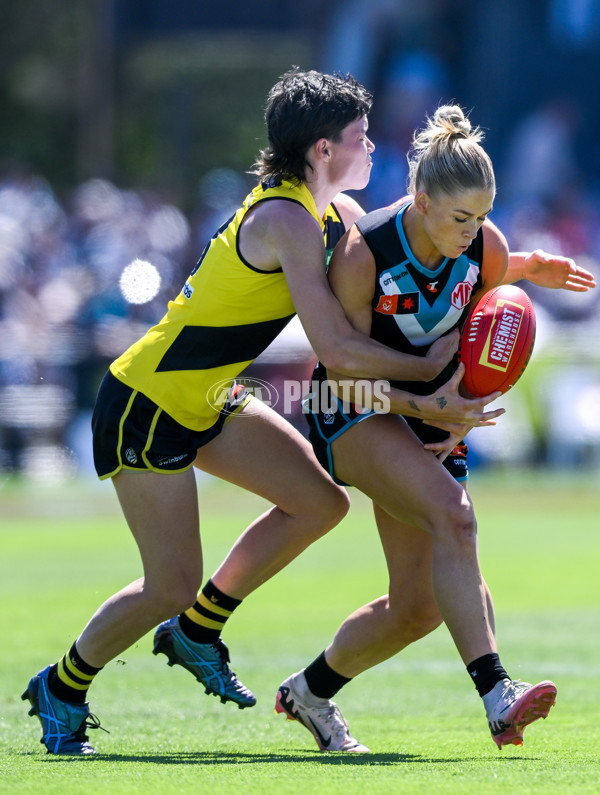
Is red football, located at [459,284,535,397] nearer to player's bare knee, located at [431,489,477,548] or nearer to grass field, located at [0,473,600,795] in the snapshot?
player's bare knee, located at [431,489,477,548]

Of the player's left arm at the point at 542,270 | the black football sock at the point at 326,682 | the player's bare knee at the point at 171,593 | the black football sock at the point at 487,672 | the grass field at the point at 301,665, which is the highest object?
the player's left arm at the point at 542,270

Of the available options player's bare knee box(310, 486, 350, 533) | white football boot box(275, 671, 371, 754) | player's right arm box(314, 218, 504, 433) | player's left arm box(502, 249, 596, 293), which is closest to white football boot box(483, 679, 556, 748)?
white football boot box(275, 671, 371, 754)

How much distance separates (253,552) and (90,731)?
104cm

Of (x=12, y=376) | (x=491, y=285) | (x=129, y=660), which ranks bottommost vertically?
(x=129, y=660)

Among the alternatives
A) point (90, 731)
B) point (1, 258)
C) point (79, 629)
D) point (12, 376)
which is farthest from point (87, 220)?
point (90, 731)

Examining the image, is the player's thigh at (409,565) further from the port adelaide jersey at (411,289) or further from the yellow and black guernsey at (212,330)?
the yellow and black guernsey at (212,330)

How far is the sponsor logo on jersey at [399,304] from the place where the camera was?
463 centimetres

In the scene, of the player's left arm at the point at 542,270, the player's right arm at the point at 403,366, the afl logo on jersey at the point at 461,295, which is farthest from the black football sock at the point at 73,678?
the player's left arm at the point at 542,270

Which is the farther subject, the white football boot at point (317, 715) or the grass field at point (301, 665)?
the white football boot at point (317, 715)

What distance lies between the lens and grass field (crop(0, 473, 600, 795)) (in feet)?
13.7

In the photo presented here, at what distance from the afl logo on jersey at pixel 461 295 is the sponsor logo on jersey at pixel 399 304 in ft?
0.46

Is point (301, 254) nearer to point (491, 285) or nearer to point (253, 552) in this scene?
point (491, 285)

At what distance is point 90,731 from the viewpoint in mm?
5473

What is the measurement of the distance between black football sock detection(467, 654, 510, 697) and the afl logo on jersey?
3.87ft
